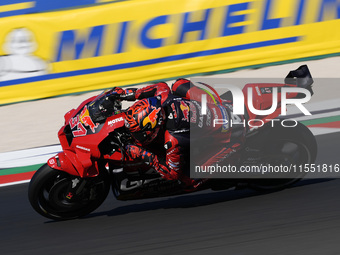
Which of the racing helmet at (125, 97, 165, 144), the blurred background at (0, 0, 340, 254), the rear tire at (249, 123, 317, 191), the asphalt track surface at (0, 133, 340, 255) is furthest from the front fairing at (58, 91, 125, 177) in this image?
the blurred background at (0, 0, 340, 254)

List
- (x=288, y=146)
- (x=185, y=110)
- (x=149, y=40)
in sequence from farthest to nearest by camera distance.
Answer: (x=149, y=40)
(x=288, y=146)
(x=185, y=110)

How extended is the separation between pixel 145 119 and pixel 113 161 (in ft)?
2.06

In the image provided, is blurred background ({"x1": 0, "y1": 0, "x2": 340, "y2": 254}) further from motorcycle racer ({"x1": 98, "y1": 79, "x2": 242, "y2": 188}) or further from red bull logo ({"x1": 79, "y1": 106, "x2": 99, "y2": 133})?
red bull logo ({"x1": 79, "y1": 106, "x2": 99, "y2": 133})

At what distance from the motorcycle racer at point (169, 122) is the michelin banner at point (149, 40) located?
3580 millimetres

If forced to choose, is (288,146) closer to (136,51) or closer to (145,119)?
(145,119)

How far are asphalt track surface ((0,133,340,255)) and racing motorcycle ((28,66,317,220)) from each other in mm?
219

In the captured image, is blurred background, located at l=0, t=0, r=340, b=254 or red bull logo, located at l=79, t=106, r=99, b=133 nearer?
red bull logo, located at l=79, t=106, r=99, b=133

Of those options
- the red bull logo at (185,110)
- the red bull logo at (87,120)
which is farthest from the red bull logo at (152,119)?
the red bull logo at (87,120)

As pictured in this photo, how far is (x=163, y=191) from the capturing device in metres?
5.36

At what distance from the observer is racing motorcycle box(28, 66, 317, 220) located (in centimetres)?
496

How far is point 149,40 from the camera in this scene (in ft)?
29.1

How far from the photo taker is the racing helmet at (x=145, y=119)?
15.5 feet

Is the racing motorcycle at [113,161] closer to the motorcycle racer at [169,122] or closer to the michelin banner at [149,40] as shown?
the motorcycle racer at [169,122]

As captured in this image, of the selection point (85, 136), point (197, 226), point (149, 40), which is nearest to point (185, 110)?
point (85, 136)
